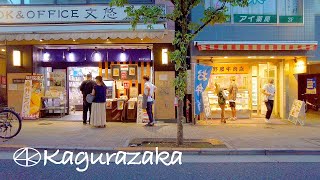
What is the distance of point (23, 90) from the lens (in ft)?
52.0

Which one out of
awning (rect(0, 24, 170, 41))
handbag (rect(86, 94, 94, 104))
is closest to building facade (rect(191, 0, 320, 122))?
awning (rect(0, 24, 170, 41))

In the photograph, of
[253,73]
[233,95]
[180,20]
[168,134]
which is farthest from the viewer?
[253,73]

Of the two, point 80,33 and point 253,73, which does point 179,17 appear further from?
point 253,73

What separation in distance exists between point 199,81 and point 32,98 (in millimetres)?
6830

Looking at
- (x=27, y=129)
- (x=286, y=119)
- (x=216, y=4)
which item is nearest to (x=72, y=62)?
(x=27, y=129)

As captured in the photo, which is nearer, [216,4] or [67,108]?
[216,4]

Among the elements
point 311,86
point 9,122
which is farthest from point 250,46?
point 9,122

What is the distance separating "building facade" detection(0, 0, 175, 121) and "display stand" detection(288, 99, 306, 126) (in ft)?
15.4

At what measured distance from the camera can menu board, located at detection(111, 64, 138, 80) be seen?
52.7ft

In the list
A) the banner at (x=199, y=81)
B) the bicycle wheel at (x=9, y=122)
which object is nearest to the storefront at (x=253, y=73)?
the banner at (x=199, y=81)

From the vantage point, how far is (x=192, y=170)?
800 cm

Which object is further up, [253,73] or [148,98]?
[253,73]

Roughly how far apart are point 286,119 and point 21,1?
462 inches

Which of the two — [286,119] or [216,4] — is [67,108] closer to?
[216,4]
